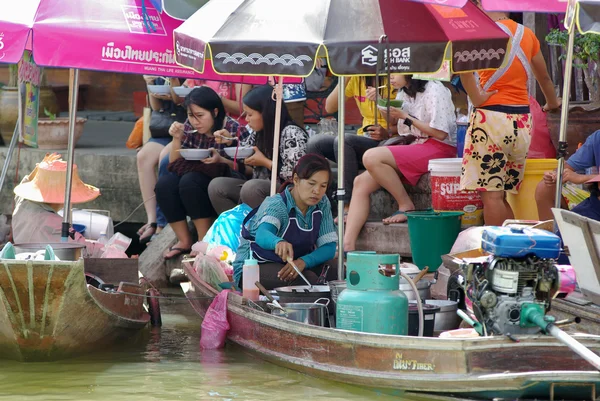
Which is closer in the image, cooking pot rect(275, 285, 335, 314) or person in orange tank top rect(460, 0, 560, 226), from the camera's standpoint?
cooking pot rect(275, 285, 335, 314)

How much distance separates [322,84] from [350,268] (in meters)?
4.93

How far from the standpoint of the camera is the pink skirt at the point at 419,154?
8672 mm

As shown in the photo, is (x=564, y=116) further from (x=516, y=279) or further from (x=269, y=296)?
(x=269, y=296)

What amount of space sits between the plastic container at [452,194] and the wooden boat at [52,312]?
247 cm

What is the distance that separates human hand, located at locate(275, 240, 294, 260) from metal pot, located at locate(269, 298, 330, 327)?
16.9 inches

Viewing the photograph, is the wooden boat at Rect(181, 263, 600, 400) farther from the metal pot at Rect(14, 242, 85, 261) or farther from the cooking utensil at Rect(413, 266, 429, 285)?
the metal pot at Rect(14, 242, 85, 261)

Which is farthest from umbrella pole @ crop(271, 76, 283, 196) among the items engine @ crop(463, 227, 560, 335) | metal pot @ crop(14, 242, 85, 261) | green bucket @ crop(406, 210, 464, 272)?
engine @ crop(463, 227, 560, 335)

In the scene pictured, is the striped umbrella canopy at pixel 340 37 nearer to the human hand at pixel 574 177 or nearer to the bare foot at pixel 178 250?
the human hand at pixel 574 177

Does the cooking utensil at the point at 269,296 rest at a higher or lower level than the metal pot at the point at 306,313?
higher

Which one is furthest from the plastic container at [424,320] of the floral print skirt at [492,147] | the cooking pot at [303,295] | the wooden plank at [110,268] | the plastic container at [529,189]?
the wooden plank at [110,268]

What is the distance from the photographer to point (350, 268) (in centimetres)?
624

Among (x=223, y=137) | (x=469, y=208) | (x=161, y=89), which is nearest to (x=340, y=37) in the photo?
(x=469, y=208)

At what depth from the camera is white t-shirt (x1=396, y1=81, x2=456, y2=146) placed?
28.0 ft

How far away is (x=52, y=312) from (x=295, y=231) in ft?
5.54
